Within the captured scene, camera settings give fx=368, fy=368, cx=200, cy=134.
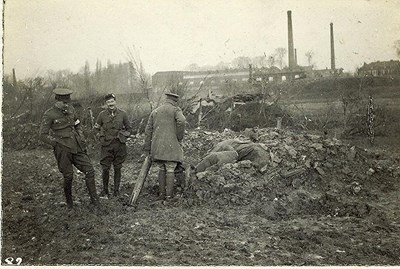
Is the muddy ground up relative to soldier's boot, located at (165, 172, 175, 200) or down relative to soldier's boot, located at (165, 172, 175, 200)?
down

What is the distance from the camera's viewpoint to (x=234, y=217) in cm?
463

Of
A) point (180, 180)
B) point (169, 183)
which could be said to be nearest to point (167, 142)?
Result: point (169, 183)

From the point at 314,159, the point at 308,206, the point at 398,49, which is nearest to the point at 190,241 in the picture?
the point at 308,206

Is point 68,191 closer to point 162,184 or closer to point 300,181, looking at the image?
point 162,184

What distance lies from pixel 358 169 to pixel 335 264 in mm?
3046

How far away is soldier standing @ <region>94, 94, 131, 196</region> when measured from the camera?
206 inches

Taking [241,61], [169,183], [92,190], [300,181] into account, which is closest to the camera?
[92,190]

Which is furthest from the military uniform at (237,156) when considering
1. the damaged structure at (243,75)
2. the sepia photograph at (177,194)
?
the damaged structure at (243,75)

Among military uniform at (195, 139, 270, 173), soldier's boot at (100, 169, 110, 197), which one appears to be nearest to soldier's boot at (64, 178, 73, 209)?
soldier's boot at (100, 169, 110, 197)

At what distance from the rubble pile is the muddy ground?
0.02 meters

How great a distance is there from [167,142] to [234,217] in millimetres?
1366

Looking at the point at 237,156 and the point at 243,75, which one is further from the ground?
the point at 243,75

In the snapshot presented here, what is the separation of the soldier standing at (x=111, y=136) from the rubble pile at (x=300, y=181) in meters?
1.10

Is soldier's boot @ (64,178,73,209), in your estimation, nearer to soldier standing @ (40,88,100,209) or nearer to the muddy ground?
soldier standing @ (40,88,100,209)
